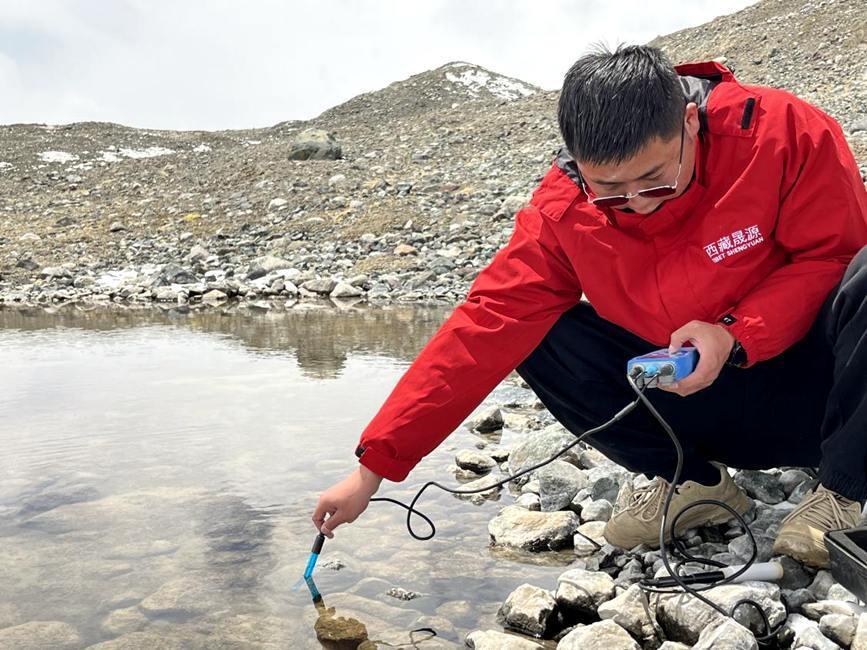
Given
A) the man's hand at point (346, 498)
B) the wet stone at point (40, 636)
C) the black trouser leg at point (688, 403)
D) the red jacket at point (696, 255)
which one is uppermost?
the red jacket at point (696, 255)

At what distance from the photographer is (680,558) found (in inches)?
91.1

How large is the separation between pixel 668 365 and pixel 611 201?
0.39m

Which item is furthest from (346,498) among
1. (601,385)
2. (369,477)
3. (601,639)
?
(601,385)

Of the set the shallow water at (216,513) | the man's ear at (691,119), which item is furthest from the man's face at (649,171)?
the shallow water at (216,513)

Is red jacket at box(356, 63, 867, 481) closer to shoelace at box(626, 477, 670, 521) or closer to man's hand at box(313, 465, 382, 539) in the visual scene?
man's hand at box(313, 465, 382, 539)

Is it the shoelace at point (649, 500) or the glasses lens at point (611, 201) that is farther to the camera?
the shoelace at point (649, 500)

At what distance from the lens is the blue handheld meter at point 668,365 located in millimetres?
1877

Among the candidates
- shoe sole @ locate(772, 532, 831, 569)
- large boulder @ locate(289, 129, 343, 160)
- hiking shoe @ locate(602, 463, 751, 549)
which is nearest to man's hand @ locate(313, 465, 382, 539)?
hiking shoe @ locate(602, 463, 751, 549)

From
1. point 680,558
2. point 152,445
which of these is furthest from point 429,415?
point 152,445

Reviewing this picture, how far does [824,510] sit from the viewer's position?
214 centimetres

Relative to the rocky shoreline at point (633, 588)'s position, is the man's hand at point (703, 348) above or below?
above

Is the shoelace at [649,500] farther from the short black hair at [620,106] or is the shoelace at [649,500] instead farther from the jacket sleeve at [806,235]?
the short black hair at [620,106]

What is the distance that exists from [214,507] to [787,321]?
193cm

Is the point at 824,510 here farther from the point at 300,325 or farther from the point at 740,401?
the point at 300,325
